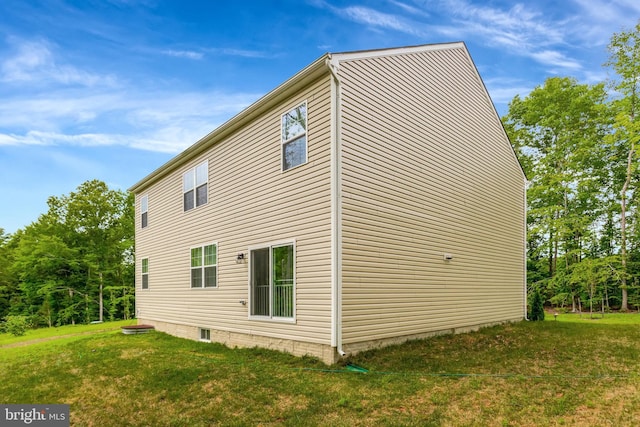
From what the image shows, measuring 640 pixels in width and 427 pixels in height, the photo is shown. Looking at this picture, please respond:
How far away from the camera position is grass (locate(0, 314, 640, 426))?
15.6 ft

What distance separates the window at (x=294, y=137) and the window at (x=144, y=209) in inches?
357

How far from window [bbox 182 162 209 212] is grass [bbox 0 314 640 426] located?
437 cm

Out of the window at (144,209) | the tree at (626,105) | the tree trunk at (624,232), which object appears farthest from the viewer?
the tree at (626,105)

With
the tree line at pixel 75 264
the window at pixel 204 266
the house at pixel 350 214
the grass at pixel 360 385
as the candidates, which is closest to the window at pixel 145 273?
the house at pixel 350 214

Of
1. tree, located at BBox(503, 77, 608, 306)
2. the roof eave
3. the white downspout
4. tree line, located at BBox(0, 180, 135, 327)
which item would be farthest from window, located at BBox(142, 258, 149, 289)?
tree, located at BBox(503, 77, 608, 306)

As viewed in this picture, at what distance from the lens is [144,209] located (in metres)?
15.5

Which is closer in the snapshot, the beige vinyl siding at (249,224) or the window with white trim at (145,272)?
the beige vinyl siding at (249,224)

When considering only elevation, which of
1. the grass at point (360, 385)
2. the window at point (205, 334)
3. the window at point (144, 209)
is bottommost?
the window at point (205, 334)

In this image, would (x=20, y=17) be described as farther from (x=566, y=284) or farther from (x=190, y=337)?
(x=566, y=284)

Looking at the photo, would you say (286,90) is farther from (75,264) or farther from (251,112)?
(75,264)

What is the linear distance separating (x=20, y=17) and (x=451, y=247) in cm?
1397

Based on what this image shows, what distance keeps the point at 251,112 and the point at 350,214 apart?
3730 millimetres

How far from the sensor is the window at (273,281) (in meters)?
8.05

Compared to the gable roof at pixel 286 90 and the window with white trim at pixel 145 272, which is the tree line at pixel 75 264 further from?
the gable roof at pixel 286 90
